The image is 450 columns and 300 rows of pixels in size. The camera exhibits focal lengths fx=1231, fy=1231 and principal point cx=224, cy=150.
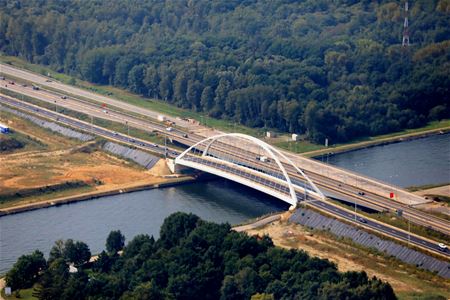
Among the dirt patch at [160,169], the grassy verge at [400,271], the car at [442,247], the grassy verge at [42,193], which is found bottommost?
the grassy verge at [400,271]

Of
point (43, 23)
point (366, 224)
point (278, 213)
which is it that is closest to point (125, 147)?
point (278, 213)

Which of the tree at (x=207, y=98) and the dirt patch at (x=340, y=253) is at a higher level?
the tree at (x=207, y=98)

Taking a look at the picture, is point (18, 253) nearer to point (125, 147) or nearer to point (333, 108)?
point (125, 147)

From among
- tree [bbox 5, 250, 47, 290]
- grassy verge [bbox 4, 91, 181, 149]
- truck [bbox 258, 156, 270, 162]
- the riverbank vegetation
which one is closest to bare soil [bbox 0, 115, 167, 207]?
the riverbank vegetation

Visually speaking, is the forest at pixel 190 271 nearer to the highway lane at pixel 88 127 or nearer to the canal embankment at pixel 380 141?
the highway lane at pixel 88 127

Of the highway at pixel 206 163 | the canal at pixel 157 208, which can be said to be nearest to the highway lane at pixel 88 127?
the highway at pixel 206 163

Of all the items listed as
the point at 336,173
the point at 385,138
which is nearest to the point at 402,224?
the point at 336,173
